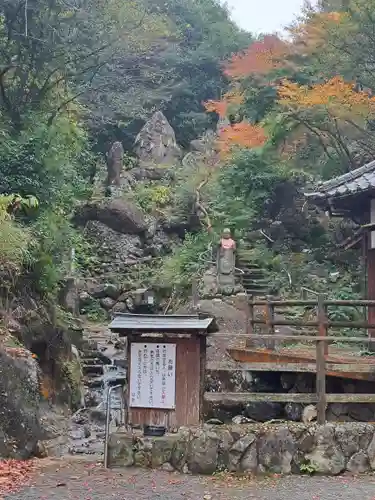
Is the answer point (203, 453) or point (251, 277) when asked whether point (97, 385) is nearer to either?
point (251, 277)

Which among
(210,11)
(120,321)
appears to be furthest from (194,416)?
(210,11)

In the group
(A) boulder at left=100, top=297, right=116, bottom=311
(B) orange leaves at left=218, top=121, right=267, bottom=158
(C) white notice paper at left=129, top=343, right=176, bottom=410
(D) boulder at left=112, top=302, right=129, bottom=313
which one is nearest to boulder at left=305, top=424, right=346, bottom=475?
(C) white notice paper at left=129, top=343, right=176, bottom=410

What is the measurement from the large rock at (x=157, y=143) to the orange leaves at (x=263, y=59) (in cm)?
1043

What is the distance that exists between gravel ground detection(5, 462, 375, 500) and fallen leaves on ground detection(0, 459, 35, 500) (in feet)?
0.51

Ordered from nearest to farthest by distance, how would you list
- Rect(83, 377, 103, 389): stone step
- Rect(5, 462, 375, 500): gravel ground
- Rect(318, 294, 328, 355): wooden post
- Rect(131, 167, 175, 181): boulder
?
Rect(5, 462, 375, 500): gravel ground, Rect(318, 294, 328, 355): wooden post, Rect(83, 377, 103, 389): stone step, Rect(131, 167, 175, 181): boulder

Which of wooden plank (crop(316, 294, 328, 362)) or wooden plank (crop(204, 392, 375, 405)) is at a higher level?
wooden plank (crop(316, 294, 328, 362))

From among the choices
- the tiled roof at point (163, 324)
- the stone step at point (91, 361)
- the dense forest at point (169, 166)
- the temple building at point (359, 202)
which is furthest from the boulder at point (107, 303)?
the tiled roof at point (163, 324)

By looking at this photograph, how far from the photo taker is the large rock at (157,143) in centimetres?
3619

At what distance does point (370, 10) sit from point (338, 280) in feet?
32.8

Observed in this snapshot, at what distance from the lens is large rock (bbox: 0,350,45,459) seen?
8.97m

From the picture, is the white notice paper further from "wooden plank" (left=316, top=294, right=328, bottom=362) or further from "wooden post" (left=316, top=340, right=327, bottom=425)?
"wooden plank" (left=316, top=294, right=328, bottom=362)

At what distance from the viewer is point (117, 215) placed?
28.6 metres

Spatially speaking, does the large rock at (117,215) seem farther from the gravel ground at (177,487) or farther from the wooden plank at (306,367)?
the gravel ground at (177,487)

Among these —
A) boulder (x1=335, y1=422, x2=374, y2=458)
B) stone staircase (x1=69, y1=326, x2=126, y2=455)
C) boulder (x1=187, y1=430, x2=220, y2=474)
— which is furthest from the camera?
stone staircase (x1=69, y1=326, x2=126, y2=455)
